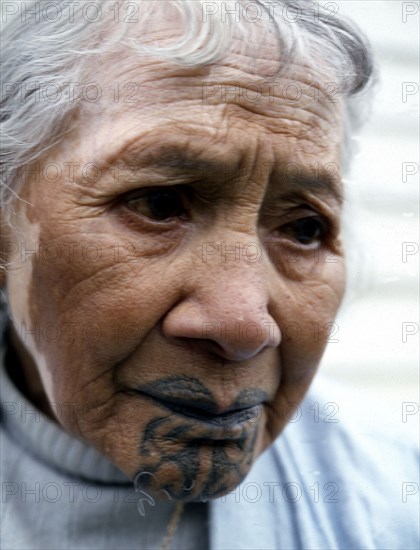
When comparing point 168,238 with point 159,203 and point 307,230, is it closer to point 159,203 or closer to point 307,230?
point 159,203

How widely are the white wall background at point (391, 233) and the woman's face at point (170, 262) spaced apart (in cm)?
147

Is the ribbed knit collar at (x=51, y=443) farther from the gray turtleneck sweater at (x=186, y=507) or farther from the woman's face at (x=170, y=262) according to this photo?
the woman's face at (x=170, y=262)

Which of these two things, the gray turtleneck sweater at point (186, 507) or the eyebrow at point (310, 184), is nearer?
the eyebrow at point (310, 184)

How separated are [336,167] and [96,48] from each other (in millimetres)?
628

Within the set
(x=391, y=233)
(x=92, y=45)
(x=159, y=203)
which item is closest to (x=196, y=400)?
(x=159, y=203)

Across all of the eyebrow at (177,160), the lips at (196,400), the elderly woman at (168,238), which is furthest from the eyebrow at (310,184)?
the lips at (196,400)

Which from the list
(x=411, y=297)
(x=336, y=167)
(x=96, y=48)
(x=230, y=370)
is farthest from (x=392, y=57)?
(x=230, y=370)

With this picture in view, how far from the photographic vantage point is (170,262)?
66.2 inches

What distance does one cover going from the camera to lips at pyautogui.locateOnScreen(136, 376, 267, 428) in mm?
1647

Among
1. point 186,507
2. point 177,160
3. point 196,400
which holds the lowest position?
A: point 186,507

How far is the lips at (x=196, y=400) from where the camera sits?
165 centimetres

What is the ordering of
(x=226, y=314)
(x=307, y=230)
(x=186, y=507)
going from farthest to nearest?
(x=186, y=507), (x=307, y=230), (x=226, y=314)

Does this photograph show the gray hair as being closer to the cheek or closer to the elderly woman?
the elderly woman

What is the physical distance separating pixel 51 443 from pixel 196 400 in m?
0.54
